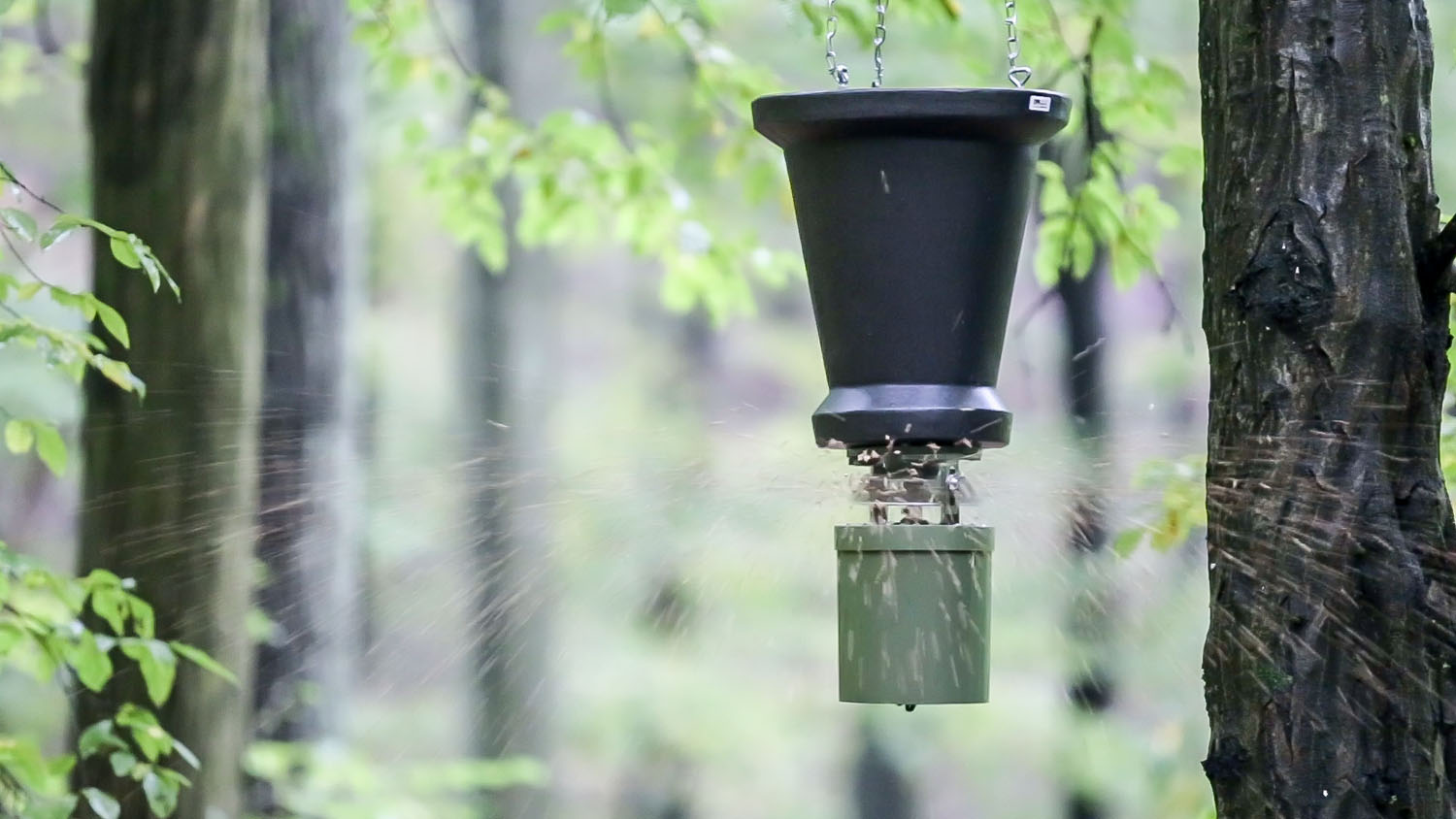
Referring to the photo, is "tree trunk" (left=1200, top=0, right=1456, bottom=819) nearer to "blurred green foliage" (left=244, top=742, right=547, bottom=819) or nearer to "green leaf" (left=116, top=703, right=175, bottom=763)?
"green leaf" (left=116, top=703, right=175, bottom=763)

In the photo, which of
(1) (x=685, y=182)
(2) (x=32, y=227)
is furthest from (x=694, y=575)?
(2) (x=32, y=227)

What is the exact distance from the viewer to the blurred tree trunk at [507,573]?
344 inches

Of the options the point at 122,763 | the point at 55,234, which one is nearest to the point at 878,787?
the point at 122,763

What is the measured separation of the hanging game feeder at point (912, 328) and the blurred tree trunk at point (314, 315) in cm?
310

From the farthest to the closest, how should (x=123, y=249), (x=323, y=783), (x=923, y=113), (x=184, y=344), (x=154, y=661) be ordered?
(x=323, y=783), (x=184, y=344), (x=154, y=661), (x=123, y=249), (x=923, y=113)

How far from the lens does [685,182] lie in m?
8.36

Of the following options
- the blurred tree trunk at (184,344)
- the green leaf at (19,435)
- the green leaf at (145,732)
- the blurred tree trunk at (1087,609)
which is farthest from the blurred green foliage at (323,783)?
the blurred tree trunk at (1087,609)

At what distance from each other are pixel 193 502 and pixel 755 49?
6.31 m

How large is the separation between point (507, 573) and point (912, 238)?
22.5 ft

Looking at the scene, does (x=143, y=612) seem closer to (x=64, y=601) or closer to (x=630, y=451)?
(x=64, y=601)

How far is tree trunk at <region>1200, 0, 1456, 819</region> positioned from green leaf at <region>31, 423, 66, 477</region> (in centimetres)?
181

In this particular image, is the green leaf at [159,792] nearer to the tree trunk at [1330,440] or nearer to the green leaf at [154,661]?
the green leaf at [154,661]

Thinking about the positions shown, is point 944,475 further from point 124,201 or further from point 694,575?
point 694,575

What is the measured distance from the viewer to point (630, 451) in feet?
10.4
